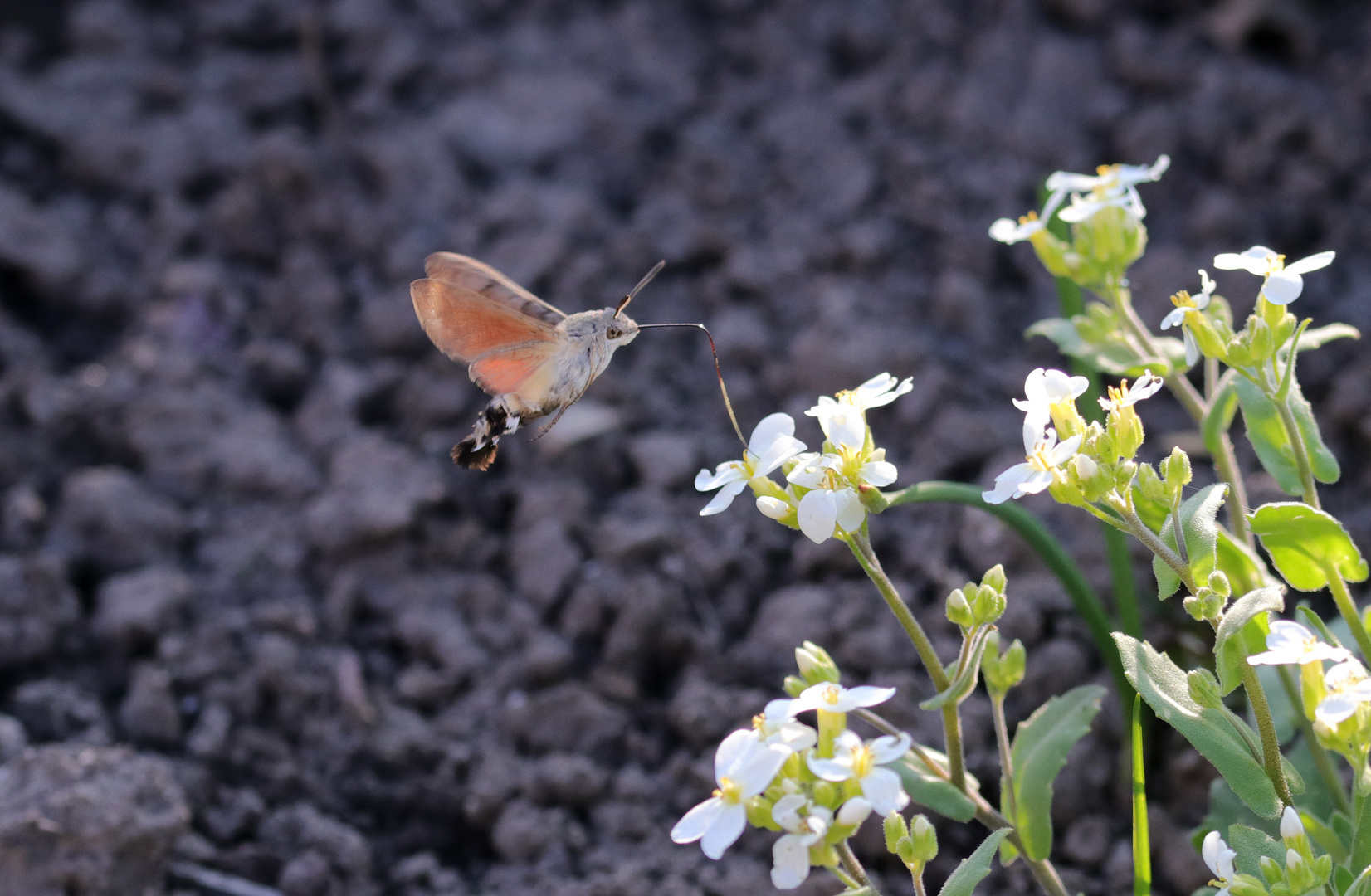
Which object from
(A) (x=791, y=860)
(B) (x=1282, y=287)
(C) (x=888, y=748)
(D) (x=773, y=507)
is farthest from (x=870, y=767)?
(B) (x=1282, y=287)

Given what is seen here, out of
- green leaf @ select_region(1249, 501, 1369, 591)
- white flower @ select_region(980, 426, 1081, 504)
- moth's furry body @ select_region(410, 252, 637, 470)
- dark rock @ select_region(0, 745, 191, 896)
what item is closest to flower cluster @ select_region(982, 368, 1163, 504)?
white flower @ select_region(980, 426, 1081, 504)

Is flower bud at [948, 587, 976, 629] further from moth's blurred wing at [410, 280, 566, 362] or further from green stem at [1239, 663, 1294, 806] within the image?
moth's blurred wing at [410, 280, 566, 362]

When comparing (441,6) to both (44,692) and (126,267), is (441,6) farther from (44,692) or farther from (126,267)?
(44,692)

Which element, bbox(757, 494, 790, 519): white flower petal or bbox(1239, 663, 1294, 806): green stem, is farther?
bbox(757, 494, 790, 519): white flower petal

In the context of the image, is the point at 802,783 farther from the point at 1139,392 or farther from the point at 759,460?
the point at 1139,392

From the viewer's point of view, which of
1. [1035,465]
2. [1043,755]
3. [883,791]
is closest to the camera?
[883,791]

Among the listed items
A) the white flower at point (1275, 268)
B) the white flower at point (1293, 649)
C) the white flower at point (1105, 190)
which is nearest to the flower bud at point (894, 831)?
the white flower at point (1293, 649)

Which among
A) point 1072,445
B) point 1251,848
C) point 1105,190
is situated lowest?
point 1251,848
